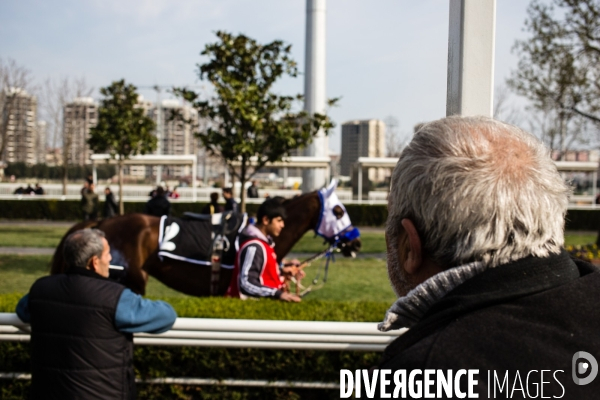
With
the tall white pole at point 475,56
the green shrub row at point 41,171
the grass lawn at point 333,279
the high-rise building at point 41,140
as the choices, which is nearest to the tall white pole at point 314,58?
the grass lawn at point 333,279

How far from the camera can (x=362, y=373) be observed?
1.19m

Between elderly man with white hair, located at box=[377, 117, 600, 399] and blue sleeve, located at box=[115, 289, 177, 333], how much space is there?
1928 mm

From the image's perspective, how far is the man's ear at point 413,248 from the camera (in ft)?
4.21

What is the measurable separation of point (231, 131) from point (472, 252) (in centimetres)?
985

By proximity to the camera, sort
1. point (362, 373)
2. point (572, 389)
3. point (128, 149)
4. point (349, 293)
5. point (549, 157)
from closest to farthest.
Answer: point (572, 389), point (362, 373), point (549, 157), point (349, 293), point (128, 149)

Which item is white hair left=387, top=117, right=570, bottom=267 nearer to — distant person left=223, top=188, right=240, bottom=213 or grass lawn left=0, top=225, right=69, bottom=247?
distant person left=223, top=188, right=240, bottom=213

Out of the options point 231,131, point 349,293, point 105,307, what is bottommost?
point 349,293

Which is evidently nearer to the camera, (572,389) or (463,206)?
(572,389)

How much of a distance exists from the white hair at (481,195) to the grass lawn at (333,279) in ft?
24.3

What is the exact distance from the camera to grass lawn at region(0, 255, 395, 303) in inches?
380

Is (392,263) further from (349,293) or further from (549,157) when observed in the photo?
(349,293)

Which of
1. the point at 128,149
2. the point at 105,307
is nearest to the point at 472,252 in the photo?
the point at 105,307

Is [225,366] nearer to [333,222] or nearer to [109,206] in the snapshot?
[333,222]

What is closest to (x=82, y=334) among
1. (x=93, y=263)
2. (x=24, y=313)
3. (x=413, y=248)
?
(x=93, y=263)
